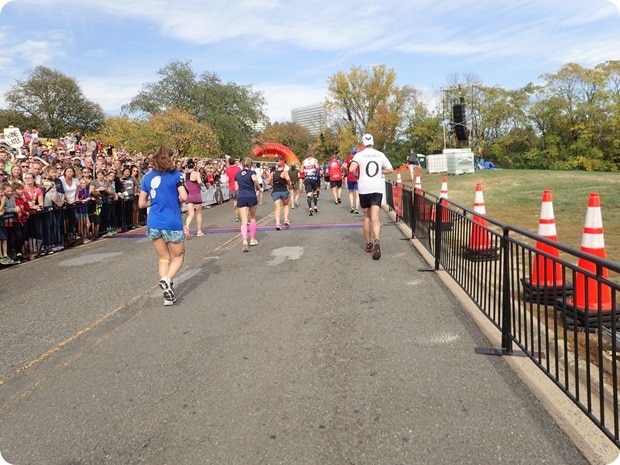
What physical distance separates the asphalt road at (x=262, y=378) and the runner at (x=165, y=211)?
46cm

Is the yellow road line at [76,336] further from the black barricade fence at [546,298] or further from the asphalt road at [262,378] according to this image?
the black barricade fence at [546,298]

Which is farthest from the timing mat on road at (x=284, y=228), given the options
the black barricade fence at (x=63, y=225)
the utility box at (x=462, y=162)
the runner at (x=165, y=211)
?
the utility box at (x=462, y=162)

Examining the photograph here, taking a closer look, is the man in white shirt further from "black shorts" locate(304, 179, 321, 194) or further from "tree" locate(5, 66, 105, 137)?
"tree" locate(5, 66, 105, 137)

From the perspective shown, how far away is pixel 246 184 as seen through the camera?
941 centimetres

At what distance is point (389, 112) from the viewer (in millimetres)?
69062

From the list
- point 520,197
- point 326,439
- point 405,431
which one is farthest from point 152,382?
point 520,197

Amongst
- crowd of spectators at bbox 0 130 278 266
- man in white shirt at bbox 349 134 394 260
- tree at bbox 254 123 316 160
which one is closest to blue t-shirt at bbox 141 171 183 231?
man in white shirt at bbox 349 134 394 260

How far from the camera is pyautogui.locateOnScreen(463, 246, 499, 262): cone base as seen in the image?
459cm

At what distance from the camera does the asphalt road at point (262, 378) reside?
272 cm

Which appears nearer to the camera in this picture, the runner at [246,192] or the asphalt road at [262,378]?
the asphalt road at [262,378]

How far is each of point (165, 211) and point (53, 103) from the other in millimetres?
69045

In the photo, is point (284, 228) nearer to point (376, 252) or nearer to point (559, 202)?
point (376, 252)

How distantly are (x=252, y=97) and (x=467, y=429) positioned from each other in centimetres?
6082

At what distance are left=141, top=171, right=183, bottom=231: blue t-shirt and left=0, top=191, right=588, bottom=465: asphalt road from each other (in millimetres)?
1037
